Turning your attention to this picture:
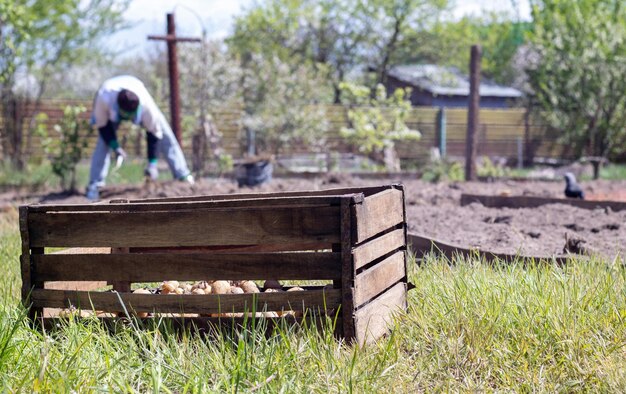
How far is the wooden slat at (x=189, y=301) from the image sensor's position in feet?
10.6

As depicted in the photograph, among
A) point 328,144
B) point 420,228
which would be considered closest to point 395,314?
point 420,228

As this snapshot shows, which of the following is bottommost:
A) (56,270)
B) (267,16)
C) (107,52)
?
(56,270)

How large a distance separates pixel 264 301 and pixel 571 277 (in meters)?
1.60

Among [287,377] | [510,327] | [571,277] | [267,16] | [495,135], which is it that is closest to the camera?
[287,377]

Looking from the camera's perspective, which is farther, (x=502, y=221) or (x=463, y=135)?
(x=463, y=135)

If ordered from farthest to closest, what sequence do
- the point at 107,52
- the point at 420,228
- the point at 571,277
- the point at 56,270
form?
the point at 107,52 < the point at 420,228 < the point at 571,277 < the point at 56,270

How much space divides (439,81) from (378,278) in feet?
113

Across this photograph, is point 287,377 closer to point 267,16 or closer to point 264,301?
point 264,301

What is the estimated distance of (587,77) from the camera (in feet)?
61.3

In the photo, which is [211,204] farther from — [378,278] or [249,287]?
[378,278]

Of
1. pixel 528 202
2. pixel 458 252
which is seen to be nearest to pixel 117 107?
pixel 528 202

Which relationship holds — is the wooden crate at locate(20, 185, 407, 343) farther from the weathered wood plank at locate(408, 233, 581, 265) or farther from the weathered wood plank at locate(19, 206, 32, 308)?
the weathered wood plank at locate(408, 233, 581, 265)

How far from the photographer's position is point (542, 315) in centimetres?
332

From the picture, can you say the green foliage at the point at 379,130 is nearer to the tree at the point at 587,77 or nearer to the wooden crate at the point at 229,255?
the tree at the point at 587,77
